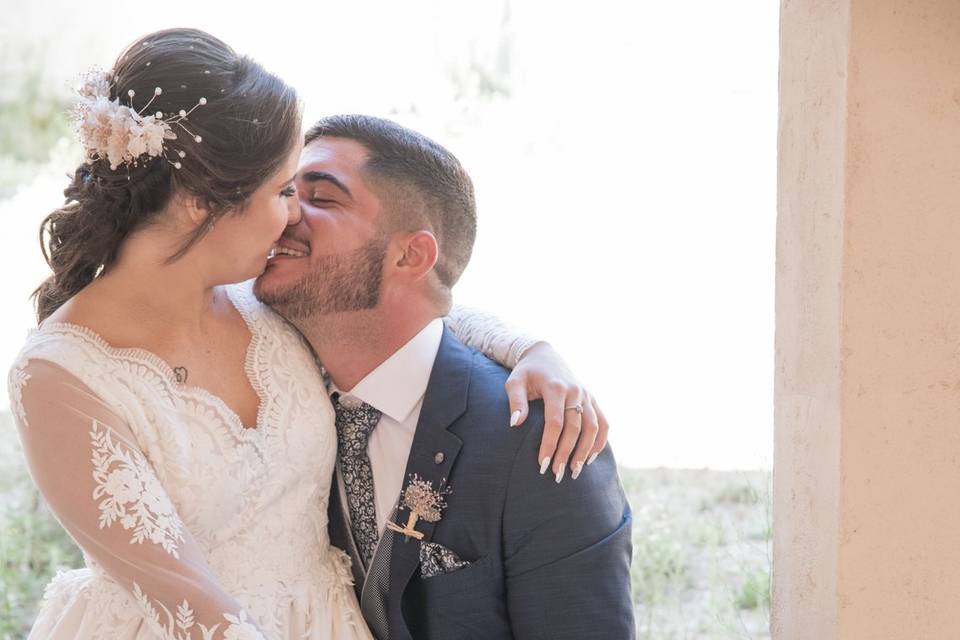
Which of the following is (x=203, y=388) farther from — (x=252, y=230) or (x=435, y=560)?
(x=435, y=560)

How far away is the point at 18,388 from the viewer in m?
1.76

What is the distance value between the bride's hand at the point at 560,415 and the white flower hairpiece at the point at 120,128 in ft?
2.45

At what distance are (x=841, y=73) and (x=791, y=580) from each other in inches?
33.9

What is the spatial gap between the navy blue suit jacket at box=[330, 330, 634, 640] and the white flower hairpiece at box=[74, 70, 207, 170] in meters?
0.73

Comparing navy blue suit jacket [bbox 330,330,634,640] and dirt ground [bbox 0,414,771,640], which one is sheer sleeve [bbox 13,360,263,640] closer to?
navy blue suit jacket [bbox 330,330,634,640]

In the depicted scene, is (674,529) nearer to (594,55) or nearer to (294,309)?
(594,55)

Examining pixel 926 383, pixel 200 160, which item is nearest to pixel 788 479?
pixel 926 383

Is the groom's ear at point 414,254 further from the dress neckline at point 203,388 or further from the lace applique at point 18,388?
the lace applique at point 18,388

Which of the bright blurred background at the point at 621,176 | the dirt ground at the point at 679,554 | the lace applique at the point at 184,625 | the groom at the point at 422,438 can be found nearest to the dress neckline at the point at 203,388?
the groom at the point at 422,438

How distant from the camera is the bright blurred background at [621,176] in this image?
13.2 feet

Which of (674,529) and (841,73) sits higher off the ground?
(841,73)

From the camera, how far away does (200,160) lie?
182 cm

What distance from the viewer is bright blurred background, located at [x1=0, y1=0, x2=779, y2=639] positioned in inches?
159

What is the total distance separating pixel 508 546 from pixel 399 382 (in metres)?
0.40
